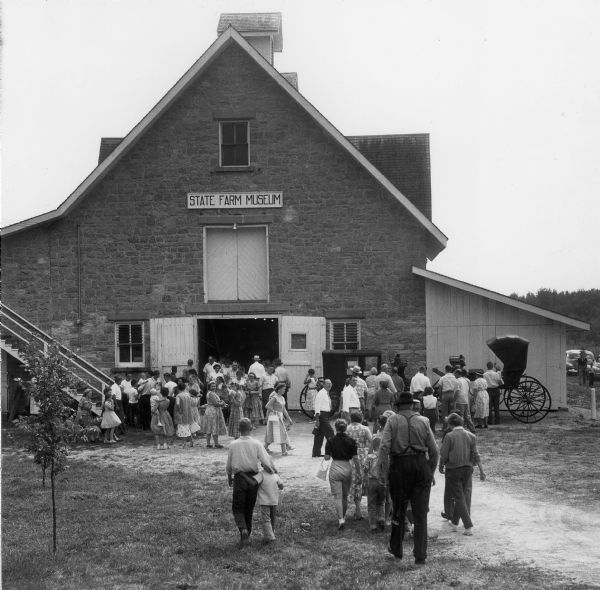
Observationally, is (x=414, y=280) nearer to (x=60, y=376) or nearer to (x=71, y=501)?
(x=71, y=501)

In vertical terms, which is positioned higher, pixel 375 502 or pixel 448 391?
pixel 448 391

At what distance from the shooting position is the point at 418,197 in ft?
92.1

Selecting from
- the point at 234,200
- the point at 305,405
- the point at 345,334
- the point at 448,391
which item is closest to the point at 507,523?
the point at 448,391

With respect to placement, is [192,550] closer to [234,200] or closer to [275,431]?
[275,431]

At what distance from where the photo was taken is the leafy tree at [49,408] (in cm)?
1037

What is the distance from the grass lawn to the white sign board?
424 inches

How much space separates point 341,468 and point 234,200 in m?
14.5

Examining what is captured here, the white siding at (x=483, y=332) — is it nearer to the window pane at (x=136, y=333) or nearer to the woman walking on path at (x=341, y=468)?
the window pane at (x=136, y=333)

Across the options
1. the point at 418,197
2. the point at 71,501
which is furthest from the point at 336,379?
the point at 71,501

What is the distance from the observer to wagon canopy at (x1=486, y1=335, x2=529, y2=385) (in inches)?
874

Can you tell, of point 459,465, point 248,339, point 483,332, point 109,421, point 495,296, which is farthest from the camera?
point 248,339

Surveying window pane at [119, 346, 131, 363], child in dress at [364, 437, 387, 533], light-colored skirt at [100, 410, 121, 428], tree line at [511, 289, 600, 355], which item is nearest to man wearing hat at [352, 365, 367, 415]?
light-colored skirt at [100, 410, 121, 428]

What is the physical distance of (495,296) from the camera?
78.2ft

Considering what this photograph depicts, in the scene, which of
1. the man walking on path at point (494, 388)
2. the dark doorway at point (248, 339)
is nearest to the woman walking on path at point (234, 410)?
the man walking on path at point (494, 388)
